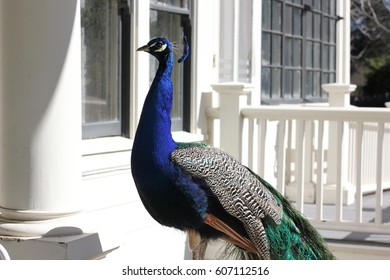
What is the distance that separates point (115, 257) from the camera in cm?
445

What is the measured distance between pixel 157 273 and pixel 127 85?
196 centimetres

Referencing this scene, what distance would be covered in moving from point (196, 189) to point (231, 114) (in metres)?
2.33

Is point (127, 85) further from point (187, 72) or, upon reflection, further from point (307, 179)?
point (307, 179)

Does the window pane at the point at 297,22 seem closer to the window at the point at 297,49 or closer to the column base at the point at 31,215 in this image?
the window at the point at 297,49

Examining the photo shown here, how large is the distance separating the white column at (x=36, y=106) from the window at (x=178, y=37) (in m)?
1.90

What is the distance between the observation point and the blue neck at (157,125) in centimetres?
347

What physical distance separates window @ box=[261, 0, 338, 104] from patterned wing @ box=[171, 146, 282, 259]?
12.3 ft

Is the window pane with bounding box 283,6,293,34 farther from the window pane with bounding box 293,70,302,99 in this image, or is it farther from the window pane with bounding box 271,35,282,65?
the window pane with bounding box 293,70,302,99

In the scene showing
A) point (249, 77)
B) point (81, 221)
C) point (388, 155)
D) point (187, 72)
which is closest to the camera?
point (81, 221)

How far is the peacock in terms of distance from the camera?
3.46 m

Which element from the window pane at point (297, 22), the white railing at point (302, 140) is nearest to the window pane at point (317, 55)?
the window pane at point (297, 22)

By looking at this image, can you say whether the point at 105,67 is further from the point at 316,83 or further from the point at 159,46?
the point at 316,83

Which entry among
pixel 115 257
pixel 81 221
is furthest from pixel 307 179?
pixel 81 221

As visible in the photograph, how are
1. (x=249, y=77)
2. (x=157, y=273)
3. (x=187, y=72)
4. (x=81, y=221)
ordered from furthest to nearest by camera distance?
1. (x=249, y=77)
2. (x=187, y=72)
3. (x=81, y=221)
4. (x=157, y=273)
